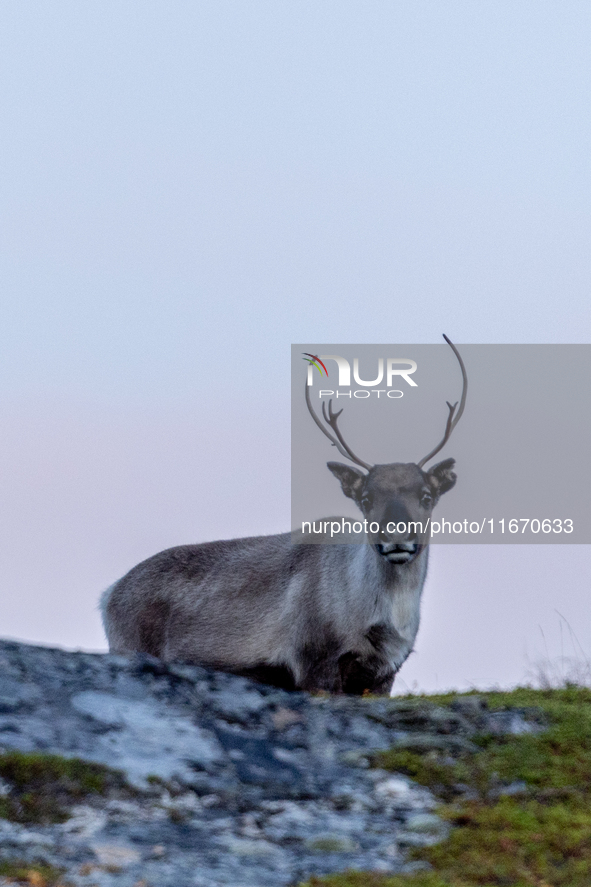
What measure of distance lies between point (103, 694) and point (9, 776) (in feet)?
3.82

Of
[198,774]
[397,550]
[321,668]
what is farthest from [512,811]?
[321,668]

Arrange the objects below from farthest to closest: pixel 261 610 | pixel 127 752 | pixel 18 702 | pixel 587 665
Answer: pixel 261 610, pixel 587 665, pixel 18 702, pixel 127 752

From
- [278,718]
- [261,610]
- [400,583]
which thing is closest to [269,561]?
[261,610]

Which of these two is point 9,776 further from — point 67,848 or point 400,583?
point 400,583

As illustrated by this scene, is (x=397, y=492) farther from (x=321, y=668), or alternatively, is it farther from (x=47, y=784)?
(x=47, y=784)

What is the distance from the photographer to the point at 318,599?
34.7ft

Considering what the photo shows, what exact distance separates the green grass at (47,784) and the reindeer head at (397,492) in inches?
182

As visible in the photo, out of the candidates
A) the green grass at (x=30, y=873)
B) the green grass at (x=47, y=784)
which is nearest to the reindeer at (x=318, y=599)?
the green grass at (x=47, y=784)

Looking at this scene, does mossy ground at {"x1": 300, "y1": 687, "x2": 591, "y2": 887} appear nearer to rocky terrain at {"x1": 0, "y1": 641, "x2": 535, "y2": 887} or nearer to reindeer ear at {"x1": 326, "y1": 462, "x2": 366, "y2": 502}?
rocky terrain at {"x1": 0, "y1": 641, "x2": 535, "y2": 887}

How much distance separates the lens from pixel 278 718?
6969 mm

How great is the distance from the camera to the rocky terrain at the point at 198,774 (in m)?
5.16

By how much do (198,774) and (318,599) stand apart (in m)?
4.55

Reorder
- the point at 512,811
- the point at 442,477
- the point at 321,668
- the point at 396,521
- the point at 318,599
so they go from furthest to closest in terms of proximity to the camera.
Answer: the point at 442,477 < the point at 318,599 < the point at 321,668 < the point at 396,521 < the point at 512,811

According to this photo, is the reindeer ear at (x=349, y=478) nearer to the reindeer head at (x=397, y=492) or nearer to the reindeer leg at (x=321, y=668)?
the reindeer head at (x=397, y=492)
